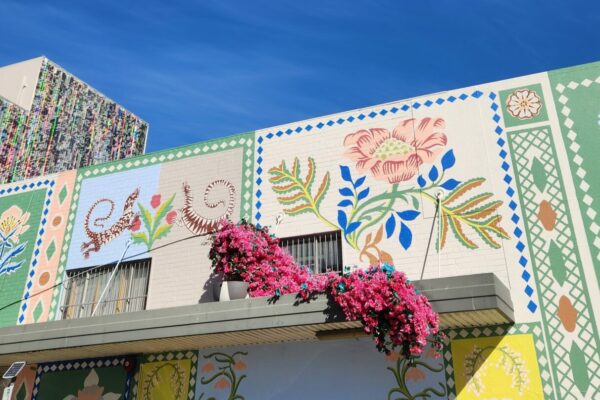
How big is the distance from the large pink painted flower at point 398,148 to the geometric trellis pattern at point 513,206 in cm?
102

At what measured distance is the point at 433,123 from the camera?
492 inches

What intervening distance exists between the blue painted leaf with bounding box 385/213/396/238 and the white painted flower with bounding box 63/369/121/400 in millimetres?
6772

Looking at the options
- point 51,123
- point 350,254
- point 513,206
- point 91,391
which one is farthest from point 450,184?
point 51,123

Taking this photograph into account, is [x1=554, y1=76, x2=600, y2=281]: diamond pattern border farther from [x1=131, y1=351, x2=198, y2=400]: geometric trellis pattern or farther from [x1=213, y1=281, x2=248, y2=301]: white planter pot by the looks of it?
[x1=131, y1=351, x2=198, y2=400]: geometric trellis pattern

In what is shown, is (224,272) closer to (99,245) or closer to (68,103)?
(99,245)

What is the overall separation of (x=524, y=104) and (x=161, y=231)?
830 centimetres

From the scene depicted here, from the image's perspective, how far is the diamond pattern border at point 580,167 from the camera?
1049 cm

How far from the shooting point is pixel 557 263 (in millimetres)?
10539

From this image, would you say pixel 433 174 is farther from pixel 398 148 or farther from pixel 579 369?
pixel 579 369

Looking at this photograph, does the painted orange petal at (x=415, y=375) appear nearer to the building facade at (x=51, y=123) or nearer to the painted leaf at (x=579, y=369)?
the painted leaf at (x=579, y=369)

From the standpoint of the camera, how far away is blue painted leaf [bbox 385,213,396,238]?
12.0 m

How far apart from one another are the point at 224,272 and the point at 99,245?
14.4ft

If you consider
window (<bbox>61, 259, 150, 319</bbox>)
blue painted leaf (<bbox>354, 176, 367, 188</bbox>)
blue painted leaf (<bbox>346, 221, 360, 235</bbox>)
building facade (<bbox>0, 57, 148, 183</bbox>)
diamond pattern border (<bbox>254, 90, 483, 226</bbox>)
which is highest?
building facade (<bbox>0, 57, 148, 183</bbox>)

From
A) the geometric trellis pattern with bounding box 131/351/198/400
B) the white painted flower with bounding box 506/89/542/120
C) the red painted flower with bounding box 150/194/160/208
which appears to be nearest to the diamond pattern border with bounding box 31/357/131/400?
the geometric trellis pattern with bounding box 131/351/198/400
